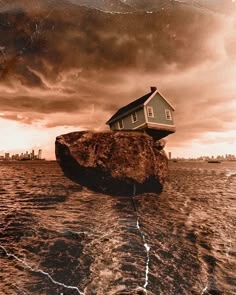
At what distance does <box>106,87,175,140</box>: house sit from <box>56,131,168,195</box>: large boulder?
44cm

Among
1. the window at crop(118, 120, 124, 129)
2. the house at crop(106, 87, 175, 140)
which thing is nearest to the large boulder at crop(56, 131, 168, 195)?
the window at crop(118, 120, 124, 129)

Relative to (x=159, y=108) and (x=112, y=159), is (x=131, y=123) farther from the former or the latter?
(x=112, y=159)

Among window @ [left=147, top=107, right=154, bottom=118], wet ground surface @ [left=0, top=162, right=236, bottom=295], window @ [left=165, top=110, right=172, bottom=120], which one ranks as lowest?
wet ground surface @ [left=0, top=162, right=236, bottom=295]

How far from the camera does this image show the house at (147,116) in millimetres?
4473

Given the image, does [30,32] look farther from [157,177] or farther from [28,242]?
[157,177]

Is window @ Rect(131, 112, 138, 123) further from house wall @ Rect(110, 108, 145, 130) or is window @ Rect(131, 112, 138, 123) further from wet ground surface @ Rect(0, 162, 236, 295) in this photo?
wet ground surface @ Rect(0, 162, 236, 295)

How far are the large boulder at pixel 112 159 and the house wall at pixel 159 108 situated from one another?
702mm

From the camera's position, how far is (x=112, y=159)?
6344 mm

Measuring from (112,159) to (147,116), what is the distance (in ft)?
5.77

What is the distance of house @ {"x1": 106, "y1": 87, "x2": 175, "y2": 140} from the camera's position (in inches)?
176

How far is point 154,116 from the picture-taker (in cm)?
517

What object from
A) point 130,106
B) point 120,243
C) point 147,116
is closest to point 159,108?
point 147,116

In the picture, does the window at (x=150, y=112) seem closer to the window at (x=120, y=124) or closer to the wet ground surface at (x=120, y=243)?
the window at (x=120, y=124)

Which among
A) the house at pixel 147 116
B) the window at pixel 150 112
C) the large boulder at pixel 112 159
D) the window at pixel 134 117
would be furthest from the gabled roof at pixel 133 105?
the large boulder at pixel 112 159
